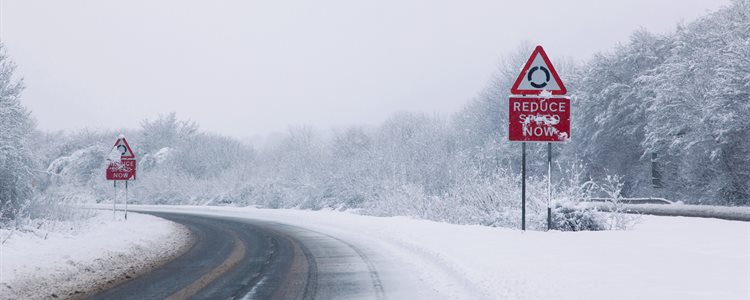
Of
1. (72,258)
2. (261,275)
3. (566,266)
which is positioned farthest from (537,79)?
(72,258)

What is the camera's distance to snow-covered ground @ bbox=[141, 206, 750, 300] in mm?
6520

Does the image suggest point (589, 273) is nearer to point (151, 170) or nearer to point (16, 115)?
point (16, 115)

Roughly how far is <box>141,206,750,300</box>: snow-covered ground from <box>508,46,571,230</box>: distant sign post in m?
1.94

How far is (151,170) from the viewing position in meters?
65.2

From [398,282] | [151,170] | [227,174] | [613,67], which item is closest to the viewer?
[398,282]

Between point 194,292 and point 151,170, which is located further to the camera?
point 151,170

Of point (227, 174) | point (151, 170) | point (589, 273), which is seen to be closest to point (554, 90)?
point (589, 273)

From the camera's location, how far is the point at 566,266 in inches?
324

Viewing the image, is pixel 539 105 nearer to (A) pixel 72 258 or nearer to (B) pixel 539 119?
(B) pixel 539 119

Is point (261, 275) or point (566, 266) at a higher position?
point (566, 266)

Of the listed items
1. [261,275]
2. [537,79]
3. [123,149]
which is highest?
[537,79]

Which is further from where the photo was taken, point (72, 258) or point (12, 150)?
point (12, 150)

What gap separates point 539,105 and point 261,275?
636 cm

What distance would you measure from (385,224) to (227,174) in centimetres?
3631
